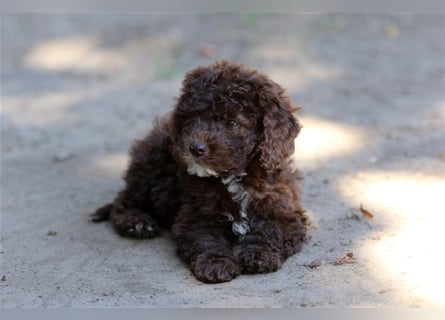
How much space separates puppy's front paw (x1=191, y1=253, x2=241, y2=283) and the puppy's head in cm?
50

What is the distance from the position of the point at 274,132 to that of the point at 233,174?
355 mm

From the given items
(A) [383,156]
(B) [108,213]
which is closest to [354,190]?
(A) [383,156]

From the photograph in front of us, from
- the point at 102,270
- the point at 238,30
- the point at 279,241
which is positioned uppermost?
the point at 238,30

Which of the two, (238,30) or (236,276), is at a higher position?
(238,30)

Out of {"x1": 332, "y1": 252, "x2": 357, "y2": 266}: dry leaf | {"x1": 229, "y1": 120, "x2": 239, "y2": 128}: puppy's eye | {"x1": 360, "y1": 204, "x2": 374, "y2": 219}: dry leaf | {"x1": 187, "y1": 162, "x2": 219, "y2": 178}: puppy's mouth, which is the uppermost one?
{"x1": 229, "y1": 120, "x2": 239, "y2": 128}: puppy's eye

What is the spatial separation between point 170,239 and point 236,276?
2.82 feet

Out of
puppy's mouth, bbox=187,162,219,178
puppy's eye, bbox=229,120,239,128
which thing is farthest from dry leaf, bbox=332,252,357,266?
puppy's eye, bbox=229,120,239,128

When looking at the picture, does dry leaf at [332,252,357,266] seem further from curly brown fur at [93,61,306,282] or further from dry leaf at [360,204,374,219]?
dry leaf at [360,204,374,219]

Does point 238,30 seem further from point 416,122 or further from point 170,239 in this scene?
point 170,239

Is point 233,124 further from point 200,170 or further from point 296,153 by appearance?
point 296,153

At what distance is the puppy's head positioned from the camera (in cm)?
472

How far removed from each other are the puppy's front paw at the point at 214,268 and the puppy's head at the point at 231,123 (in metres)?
0.50

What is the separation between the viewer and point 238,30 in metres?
9.98

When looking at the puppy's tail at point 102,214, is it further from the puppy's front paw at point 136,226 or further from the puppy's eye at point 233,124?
the puppy's eye at point 233,124
